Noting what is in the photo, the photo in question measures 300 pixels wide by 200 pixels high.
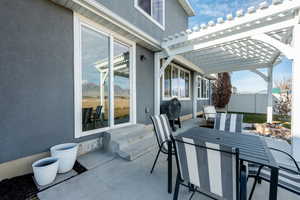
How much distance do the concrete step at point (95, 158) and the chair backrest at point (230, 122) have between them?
8.70 feet

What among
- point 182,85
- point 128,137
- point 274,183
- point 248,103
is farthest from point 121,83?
point 248,103

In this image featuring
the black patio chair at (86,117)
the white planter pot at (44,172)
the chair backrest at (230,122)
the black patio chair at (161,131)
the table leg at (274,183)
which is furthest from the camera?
the black patio chair at (86,117)

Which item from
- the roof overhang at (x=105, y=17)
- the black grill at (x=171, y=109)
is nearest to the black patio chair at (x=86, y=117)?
the roof overhang at (x=105, y=17)

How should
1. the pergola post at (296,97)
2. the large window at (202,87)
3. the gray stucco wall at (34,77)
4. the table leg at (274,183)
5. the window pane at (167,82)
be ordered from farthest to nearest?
1. the large window at (202,87)
2. the window pane at (167,82)
3. the pergola post at (296,97)
4. the gray stucco wall at (34,77)
5. the table leg at (274,183)

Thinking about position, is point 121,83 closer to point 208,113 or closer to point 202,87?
point 208,113

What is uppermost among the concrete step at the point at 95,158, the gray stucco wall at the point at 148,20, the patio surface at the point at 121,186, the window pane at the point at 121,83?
the gray stucco wall at the point at 148,20

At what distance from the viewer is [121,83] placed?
4.21m

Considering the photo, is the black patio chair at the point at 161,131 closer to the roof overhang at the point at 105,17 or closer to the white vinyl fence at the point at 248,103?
the roof overhang at the point at 105,17

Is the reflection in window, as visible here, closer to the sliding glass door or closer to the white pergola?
the white pergola

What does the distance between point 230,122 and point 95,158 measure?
10.5 ft

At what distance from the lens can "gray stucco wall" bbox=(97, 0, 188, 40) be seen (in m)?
3.63

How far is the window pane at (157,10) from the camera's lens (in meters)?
5.36

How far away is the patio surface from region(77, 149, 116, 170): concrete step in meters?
0.14

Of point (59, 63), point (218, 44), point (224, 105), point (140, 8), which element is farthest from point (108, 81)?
point (224, 105)
